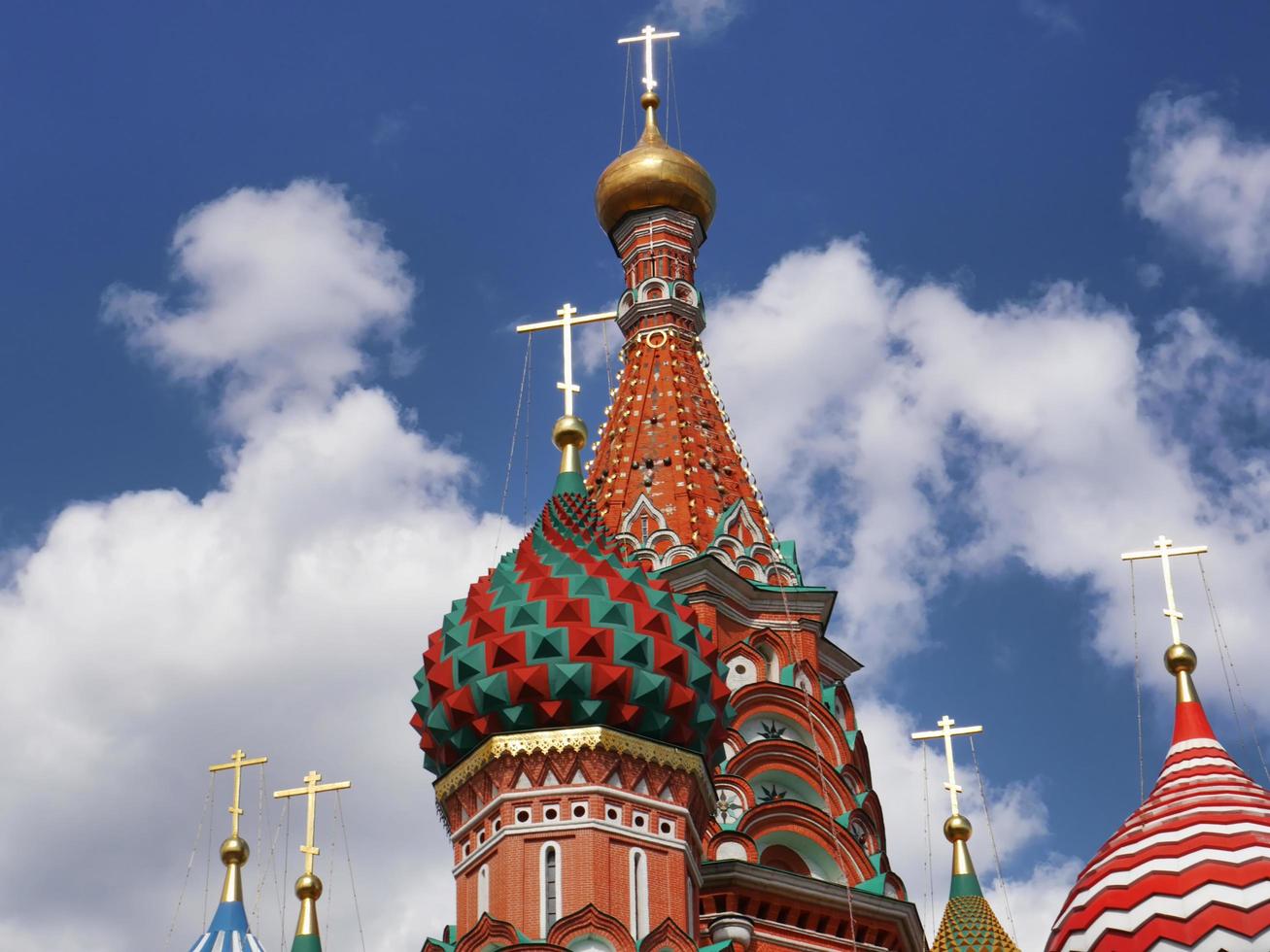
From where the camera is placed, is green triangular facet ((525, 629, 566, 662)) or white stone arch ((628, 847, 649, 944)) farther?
green triangular facet ((525, 629, 566, 662))

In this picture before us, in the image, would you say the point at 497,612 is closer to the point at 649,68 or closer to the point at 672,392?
the point at 672,392

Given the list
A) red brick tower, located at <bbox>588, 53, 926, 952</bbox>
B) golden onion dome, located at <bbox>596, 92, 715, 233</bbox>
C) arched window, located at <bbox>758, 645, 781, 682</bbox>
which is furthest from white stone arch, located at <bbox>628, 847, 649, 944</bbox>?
golden onion dome, located at <bbox>596, 92, 715, 233</bbox>

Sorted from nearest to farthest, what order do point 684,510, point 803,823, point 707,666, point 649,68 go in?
1. point 707,666
2. point 803,823
3. point 684,510
4. point 649,68

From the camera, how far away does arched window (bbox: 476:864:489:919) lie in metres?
20.4

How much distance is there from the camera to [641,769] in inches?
810

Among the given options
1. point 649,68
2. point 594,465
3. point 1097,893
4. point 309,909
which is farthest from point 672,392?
point 1097,893

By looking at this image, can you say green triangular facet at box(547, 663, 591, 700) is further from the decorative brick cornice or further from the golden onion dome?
the golden onion dome

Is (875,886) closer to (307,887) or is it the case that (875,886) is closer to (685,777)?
(685,777)

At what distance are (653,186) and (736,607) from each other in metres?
6.30

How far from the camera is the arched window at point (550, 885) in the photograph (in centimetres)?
1983

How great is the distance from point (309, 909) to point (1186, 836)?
9.15 meters

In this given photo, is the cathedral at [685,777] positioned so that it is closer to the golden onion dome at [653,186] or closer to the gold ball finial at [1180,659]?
the gold ball finial at [1180,659]

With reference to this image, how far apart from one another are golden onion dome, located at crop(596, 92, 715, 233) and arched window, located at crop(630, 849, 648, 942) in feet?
36.2

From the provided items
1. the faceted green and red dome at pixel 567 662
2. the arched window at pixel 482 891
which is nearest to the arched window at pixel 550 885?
the arched window at pixel 482 891
